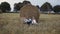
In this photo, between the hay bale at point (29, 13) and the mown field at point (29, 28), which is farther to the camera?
the hay bale at point (29, 13)

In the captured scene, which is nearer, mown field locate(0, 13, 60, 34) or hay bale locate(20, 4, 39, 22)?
mown field locate(0, 13, 60, 34)

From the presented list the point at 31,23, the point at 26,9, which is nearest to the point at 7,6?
the point at 26,9

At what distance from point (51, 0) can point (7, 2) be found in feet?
9.36

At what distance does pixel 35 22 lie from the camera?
22.3ft

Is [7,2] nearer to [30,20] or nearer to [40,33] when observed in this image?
[30,20]

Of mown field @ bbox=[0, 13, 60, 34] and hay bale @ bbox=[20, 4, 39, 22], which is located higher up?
hay bale @ bbox=[20, 4, 39, 22]

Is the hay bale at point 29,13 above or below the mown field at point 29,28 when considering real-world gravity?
above

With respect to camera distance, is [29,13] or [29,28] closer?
[29,28]

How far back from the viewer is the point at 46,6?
1330 centimetres

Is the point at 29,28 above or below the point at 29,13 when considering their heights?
below

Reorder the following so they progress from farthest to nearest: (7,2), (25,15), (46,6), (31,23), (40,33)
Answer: (7,2) < (46,6) < (25,15) < (31,23) < (40,33)

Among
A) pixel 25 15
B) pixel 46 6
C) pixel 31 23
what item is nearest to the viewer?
pixel 31 23

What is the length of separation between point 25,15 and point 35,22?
1.57 ft

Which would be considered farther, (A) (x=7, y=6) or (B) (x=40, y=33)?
(A) (x=7, y=6)
